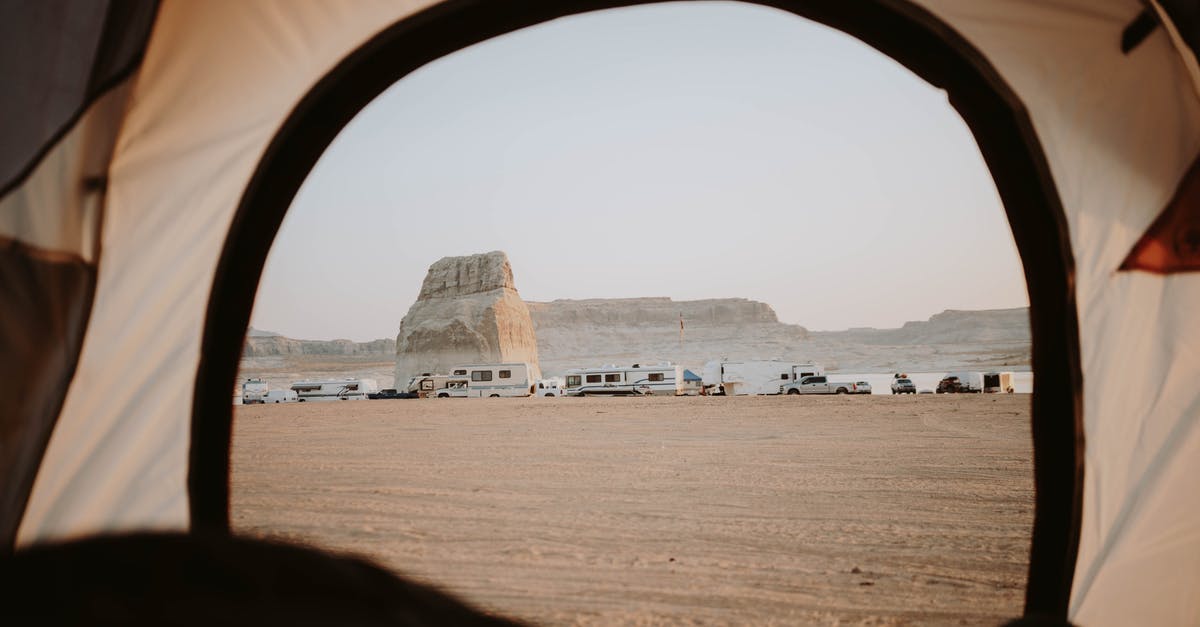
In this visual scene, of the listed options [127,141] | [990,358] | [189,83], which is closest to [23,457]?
[127,141]

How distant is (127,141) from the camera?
8.30 feet

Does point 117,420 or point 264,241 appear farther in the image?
point 264,241

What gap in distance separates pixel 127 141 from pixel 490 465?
824 centimetres

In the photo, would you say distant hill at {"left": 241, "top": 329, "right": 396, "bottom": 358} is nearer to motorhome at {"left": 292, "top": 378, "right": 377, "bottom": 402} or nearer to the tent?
motorhome at {"left": 292, "top": 378, "right": 377, "bottom": 402}

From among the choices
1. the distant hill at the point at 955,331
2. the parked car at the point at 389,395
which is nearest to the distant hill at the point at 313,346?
the distant hill at the point at 955,331

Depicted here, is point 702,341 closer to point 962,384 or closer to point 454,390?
point 454,390

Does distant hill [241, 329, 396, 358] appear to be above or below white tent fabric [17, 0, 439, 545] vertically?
above

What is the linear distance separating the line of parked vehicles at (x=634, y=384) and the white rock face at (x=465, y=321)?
67.6 ft

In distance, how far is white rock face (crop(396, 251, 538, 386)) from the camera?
197ft

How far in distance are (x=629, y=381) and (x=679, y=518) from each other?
26879mm

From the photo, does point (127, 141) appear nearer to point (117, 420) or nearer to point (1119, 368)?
point (117, 420)

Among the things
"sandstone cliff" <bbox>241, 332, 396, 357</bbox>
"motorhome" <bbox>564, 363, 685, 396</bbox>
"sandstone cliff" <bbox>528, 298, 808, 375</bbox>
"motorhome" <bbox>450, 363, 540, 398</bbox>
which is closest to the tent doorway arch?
"motorhome" <bbox>564, 363, 685, 396</bbox>

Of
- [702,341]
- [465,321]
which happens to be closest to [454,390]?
[465,321]

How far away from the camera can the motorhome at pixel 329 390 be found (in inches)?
1433
